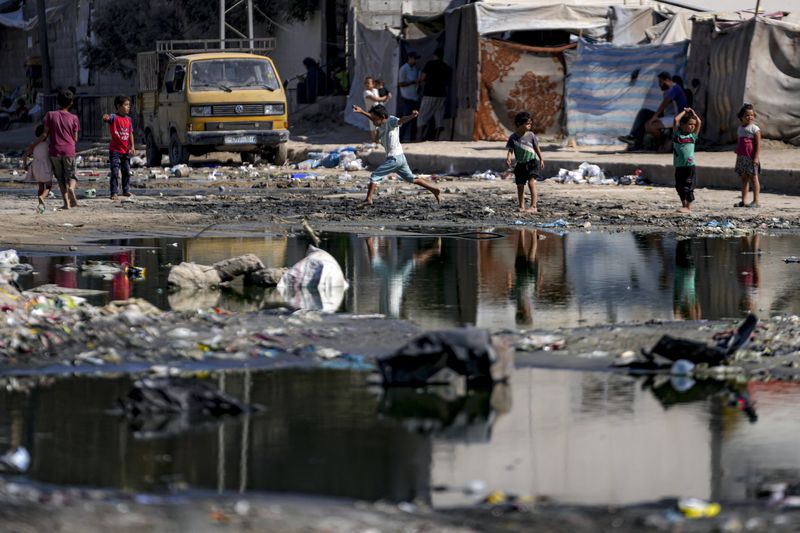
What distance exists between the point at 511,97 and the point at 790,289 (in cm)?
1845

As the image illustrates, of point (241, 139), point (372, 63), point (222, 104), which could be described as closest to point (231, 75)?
point (222, 104)

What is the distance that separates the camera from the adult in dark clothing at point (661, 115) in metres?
21.9

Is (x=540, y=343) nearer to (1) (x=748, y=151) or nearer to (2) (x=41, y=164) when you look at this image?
(1) (x=748, y=151)

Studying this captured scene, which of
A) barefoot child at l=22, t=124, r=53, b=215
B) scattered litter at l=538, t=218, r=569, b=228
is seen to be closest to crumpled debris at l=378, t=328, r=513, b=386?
scattered litter at l=538, t=218, r=569, b=228

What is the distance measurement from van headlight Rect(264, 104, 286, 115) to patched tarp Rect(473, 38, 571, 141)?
4207 millimetres

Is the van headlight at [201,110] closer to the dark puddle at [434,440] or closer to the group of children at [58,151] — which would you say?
the group of children at [58,151]

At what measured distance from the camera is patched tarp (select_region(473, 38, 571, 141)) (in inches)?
1105

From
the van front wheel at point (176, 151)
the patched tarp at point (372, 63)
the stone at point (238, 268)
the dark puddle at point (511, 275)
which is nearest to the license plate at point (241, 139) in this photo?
the van front wheel at point (176, 151)

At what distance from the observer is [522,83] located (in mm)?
28234

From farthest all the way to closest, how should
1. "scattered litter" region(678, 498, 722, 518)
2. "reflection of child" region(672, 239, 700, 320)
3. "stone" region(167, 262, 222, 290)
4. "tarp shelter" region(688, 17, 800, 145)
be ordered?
"tarp shelter" region(688, 17, 800, 145) → "stone" region(167, 262, 222, 290) → "reflection of child" region(672, 239, 700, 320) → "scattered litter" region(678, 498, 722, 518)

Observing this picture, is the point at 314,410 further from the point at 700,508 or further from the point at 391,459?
the point at 700,508

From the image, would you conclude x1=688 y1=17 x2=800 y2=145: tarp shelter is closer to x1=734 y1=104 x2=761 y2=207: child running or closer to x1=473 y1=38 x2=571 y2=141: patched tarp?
x1=473 y1=38 x2=571 y2=141: patched tarp

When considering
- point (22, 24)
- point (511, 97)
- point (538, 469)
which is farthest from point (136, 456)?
point (22, 24)

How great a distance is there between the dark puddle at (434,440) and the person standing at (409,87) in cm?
2407
